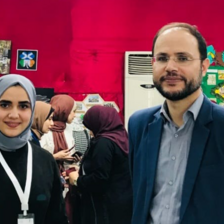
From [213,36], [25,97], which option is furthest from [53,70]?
[25,97]

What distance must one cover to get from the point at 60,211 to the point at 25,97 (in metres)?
0.58

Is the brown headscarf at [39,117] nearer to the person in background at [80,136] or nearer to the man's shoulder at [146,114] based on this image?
the person in background at [80,136]

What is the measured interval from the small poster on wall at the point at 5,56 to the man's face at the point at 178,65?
3.36 metres

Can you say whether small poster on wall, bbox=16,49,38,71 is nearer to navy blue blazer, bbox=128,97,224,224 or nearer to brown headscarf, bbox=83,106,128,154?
brown headscarf, bbox=83,106,128,154

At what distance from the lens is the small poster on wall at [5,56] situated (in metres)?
4.38

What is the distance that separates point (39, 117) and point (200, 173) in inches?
70.9

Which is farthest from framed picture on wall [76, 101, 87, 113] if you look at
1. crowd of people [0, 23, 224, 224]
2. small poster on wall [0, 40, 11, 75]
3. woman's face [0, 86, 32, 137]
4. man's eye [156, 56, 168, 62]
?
man's eye [156, 56, 168, 62]

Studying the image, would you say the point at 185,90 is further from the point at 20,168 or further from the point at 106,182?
the point at 106,182

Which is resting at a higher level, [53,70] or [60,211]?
[53,70]

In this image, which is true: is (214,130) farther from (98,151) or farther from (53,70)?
(53,70)

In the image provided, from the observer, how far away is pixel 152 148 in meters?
1.43

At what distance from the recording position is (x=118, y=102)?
14.8ft

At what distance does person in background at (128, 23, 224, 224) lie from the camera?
4.13ft

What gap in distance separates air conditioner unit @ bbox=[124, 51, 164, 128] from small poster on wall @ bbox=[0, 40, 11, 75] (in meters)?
1.45
